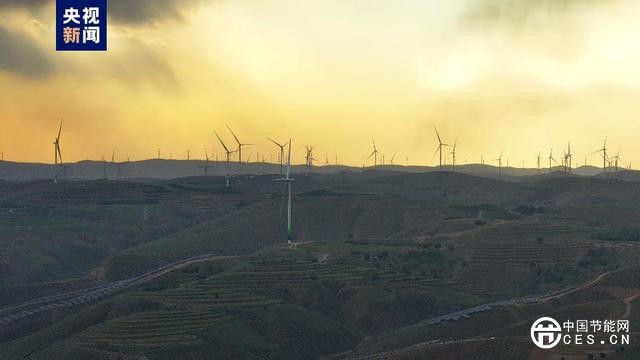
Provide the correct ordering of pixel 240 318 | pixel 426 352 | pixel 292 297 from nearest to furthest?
1. pixel 426 352
2. pixel 240 318
3. pixel 292 297

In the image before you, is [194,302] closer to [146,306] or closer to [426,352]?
[146,306]

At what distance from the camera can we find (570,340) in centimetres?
12031

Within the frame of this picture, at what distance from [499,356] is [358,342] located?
64861mm

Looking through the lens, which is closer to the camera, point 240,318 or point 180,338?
point 180,338

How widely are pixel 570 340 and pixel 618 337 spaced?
595 cm

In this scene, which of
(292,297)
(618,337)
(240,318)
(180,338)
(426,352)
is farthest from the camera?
(292,297)

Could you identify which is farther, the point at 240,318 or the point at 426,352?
the point at 240,318

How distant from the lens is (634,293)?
16188 centimetres

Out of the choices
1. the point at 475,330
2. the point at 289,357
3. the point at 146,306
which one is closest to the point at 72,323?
the point at 146,306

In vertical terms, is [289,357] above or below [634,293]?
below

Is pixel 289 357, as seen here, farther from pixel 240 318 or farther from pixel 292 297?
pixel 292 297

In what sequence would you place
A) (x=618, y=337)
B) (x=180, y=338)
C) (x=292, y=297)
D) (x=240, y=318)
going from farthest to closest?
(x=292, y=297) → (x=240, y=318) → (x=180, y=338) → (x=618, y=337)

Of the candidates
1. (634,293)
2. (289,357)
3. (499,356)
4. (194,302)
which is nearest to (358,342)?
(289,357)

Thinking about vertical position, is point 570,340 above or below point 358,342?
above
